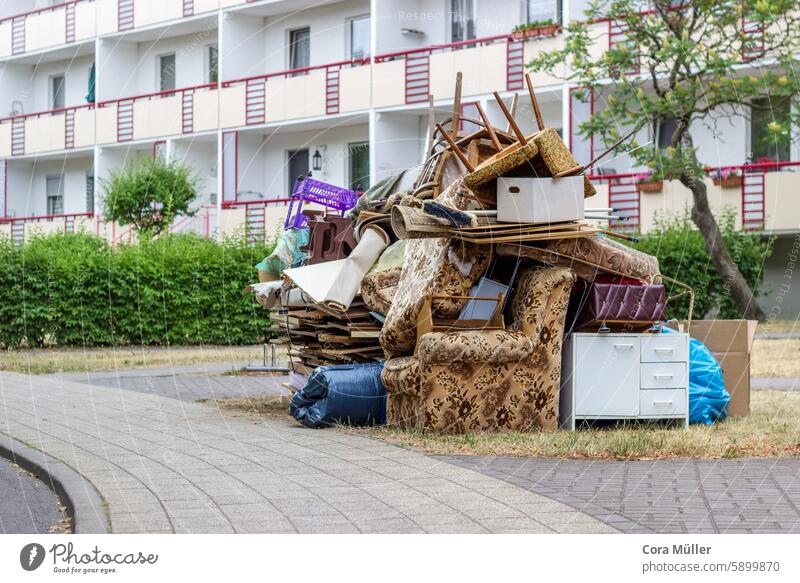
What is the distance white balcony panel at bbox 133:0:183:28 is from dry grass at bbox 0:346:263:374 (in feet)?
50.3

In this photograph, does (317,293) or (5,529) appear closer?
(5,529)

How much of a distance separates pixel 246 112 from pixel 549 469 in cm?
2687

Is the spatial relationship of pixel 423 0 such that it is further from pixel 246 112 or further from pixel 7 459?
pixel 7 459

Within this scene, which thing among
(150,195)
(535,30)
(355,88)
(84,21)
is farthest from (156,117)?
(535,30)

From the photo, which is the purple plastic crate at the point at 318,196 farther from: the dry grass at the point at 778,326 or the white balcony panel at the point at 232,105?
the white balcony panel at the point at 232,105

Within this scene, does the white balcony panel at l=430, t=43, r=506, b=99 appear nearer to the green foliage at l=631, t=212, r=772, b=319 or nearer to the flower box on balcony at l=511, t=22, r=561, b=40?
the flower box on balcony at l=511, t=22, r=561, b=40

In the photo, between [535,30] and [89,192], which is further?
[89,192]

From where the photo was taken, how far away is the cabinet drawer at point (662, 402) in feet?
31.2

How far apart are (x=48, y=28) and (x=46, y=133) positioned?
3.37 meters

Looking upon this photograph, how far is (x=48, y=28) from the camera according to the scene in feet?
129

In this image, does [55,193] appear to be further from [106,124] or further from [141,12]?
[141,12]

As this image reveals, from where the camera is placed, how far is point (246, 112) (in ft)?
109

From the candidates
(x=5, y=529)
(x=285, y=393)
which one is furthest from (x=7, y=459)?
(x=285, y=393)
